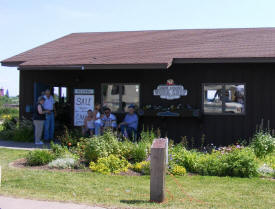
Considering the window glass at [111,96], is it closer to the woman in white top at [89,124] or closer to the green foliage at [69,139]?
the woman in white top at [89,124]

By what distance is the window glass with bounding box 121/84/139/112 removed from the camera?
14211 millimetres

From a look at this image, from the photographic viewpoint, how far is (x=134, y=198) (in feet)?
22.3

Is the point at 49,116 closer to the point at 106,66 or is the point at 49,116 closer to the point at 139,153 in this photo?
the point at 106,66

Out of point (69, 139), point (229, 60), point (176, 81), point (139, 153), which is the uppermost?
point (229, 60)

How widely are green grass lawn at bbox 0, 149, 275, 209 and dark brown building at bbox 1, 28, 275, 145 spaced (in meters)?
4.83

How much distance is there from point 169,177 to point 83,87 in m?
7.14

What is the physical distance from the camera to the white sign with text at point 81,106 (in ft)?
47.3

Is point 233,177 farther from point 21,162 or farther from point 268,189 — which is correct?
point 21,162

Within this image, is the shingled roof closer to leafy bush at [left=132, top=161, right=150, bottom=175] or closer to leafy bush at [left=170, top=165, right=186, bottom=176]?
leafy bush at [left=132, top=161, right=150, bottom=175]

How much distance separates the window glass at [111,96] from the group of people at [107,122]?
1162 millimetres

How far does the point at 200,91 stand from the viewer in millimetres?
13336

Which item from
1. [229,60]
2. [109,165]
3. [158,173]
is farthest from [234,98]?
[158,173]

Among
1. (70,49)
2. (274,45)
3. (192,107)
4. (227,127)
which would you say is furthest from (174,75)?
(70,49)

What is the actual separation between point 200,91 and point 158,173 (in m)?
7.27
